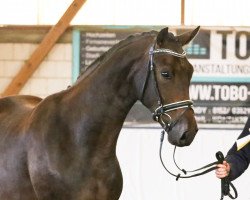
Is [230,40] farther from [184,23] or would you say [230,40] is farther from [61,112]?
[61,112]

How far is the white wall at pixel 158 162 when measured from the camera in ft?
19.2

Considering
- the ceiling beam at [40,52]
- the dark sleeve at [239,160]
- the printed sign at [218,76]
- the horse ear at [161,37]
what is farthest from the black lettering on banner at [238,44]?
the horse ear at [161,37]

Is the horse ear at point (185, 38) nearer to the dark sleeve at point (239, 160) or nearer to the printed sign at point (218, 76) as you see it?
the dark sleeve at point (239, 160)

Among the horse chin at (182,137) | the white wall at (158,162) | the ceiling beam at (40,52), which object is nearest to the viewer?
the horse chin at (182,137)

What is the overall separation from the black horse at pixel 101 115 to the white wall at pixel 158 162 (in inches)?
131

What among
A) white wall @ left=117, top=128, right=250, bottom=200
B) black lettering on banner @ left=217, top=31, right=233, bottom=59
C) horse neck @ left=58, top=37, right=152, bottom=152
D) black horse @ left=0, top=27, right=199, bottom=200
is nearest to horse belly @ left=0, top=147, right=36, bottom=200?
black horse @ left=0, top=27, right=199, bottom=200

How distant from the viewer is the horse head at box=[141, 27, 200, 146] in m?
2.31

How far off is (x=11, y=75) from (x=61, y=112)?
3823 millimetres

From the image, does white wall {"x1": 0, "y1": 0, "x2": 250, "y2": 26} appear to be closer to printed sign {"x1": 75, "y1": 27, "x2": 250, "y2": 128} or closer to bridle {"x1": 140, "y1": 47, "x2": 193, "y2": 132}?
printed sign {"x1": 75, "y1": 27, "x2": 250, "y2": 128}

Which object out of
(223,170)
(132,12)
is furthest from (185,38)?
(132,12)

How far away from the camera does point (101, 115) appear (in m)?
2.49

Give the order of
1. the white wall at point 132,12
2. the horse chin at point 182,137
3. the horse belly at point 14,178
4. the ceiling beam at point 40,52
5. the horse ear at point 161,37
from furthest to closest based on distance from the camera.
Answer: the white wall at point 132,12 < the ceiling beam at point 40,52 < the horse belly at point 14,178 < the horse ear at point 161,37 < the horse chin at point 182,137

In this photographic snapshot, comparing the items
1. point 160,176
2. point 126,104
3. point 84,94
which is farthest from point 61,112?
point 160,176

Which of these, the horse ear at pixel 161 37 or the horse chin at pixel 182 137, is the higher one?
the horse ear at pixel 161 37
